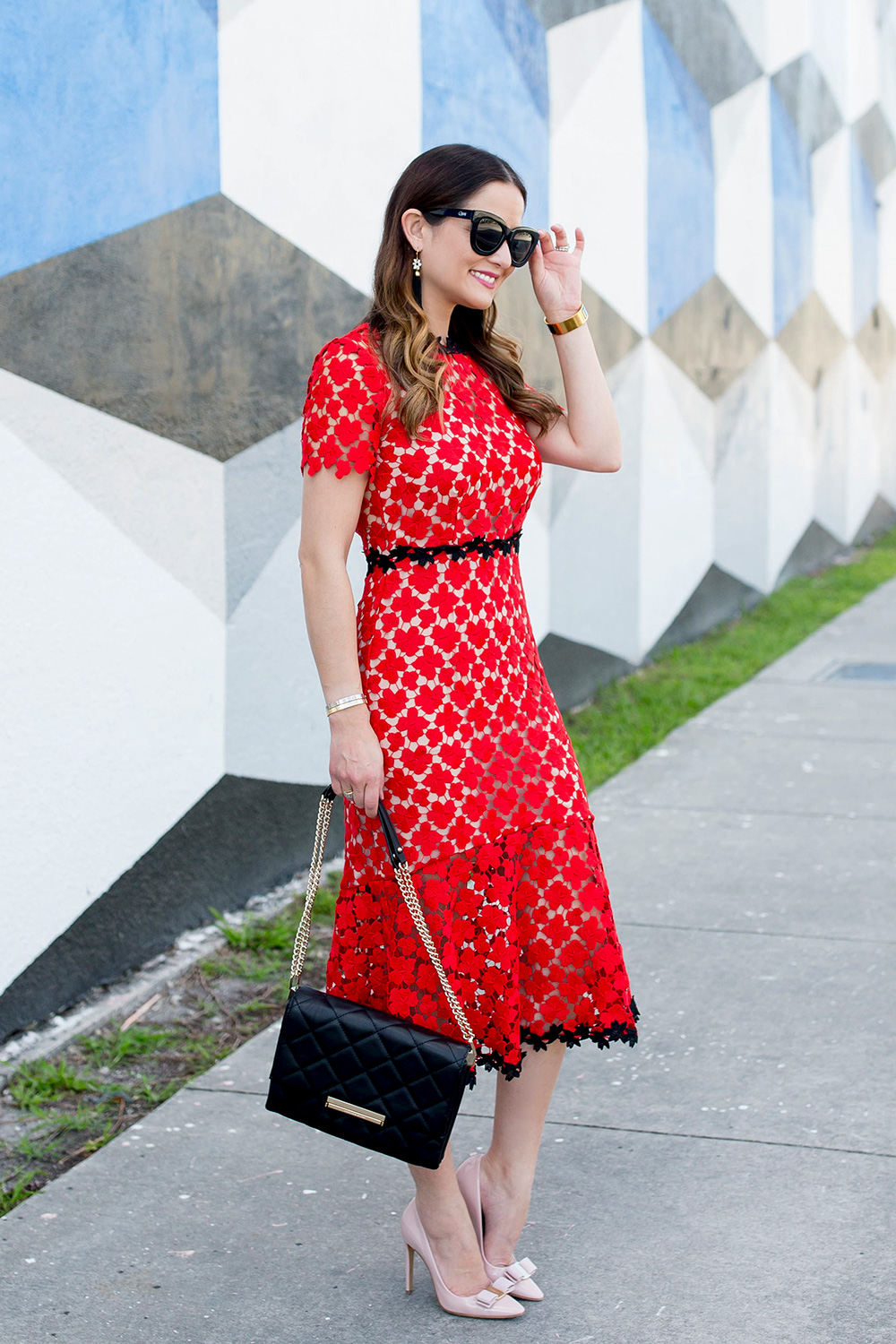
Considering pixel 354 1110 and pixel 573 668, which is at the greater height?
pixel 573 668

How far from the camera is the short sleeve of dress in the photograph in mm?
2305

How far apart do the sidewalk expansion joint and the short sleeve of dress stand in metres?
1.62

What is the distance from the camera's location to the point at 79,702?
367cm

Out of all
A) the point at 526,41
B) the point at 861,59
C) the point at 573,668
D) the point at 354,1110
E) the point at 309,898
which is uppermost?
the point at 861,59

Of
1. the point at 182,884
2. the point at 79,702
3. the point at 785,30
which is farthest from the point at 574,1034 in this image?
the point at 785,30

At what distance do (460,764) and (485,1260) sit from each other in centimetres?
91

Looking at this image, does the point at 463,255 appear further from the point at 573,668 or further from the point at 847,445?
the point at 847,445

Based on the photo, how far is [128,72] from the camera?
3.72m

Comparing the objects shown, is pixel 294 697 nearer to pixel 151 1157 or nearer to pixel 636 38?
pixel 151 1157

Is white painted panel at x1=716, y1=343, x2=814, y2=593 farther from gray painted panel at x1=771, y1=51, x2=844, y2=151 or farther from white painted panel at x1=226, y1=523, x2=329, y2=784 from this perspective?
white painted panel at x1=226, y1=523, x2=329, y2=784

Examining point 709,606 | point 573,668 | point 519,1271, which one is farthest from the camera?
point 709,606

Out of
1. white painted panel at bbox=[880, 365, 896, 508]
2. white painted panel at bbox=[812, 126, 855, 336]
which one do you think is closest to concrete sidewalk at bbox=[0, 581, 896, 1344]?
white painted panel at bbox=[812, 126, 855, 336]

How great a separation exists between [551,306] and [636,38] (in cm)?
576

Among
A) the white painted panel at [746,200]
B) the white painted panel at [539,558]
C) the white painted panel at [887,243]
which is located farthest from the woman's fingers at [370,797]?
the white painted panel at [887,243]
